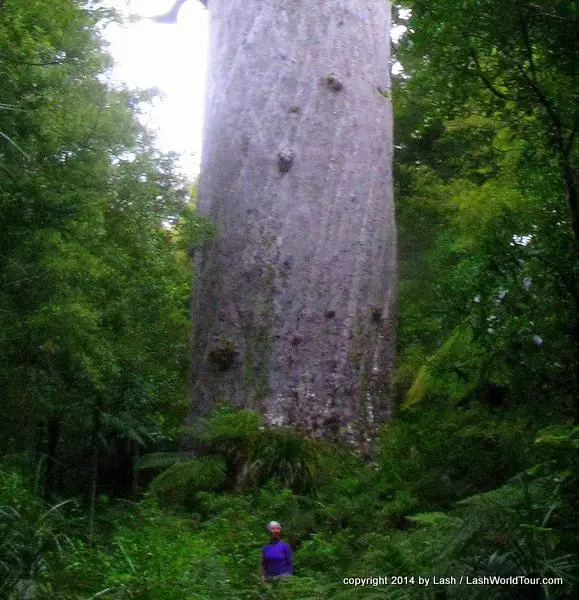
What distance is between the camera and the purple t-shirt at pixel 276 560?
5.53 m

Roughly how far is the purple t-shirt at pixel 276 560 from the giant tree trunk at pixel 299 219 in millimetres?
2984

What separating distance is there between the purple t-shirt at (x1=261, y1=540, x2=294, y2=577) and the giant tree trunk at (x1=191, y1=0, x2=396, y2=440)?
298 centimetres

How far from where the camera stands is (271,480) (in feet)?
24.9

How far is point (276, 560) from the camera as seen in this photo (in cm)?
555

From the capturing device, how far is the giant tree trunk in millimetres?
8859

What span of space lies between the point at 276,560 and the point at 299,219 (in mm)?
4427

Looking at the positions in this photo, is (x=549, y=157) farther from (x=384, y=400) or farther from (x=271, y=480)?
(x=384, y=400)

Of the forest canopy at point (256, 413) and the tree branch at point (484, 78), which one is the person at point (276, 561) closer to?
the forest canopy at point (256, 413)

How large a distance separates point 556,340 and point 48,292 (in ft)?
11.3

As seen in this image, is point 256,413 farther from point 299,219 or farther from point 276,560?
point 276,560

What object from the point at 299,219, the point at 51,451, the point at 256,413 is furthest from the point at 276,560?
the point at 51,451

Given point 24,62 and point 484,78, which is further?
point 24,62

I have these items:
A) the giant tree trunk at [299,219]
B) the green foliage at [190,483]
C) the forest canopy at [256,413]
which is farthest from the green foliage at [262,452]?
the giant tree trunk at [299,219]

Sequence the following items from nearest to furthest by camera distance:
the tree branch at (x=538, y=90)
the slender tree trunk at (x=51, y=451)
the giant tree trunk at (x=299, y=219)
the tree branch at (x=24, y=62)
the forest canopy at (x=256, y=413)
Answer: the forest canopy at (x=256, y=413)
the tree branch at (x=538, y=90)
the tree branch at (x=24, y=62)
the giant tree trunk at (x=299, y=219)
the slender tree trunk at (x=51, y=451)
